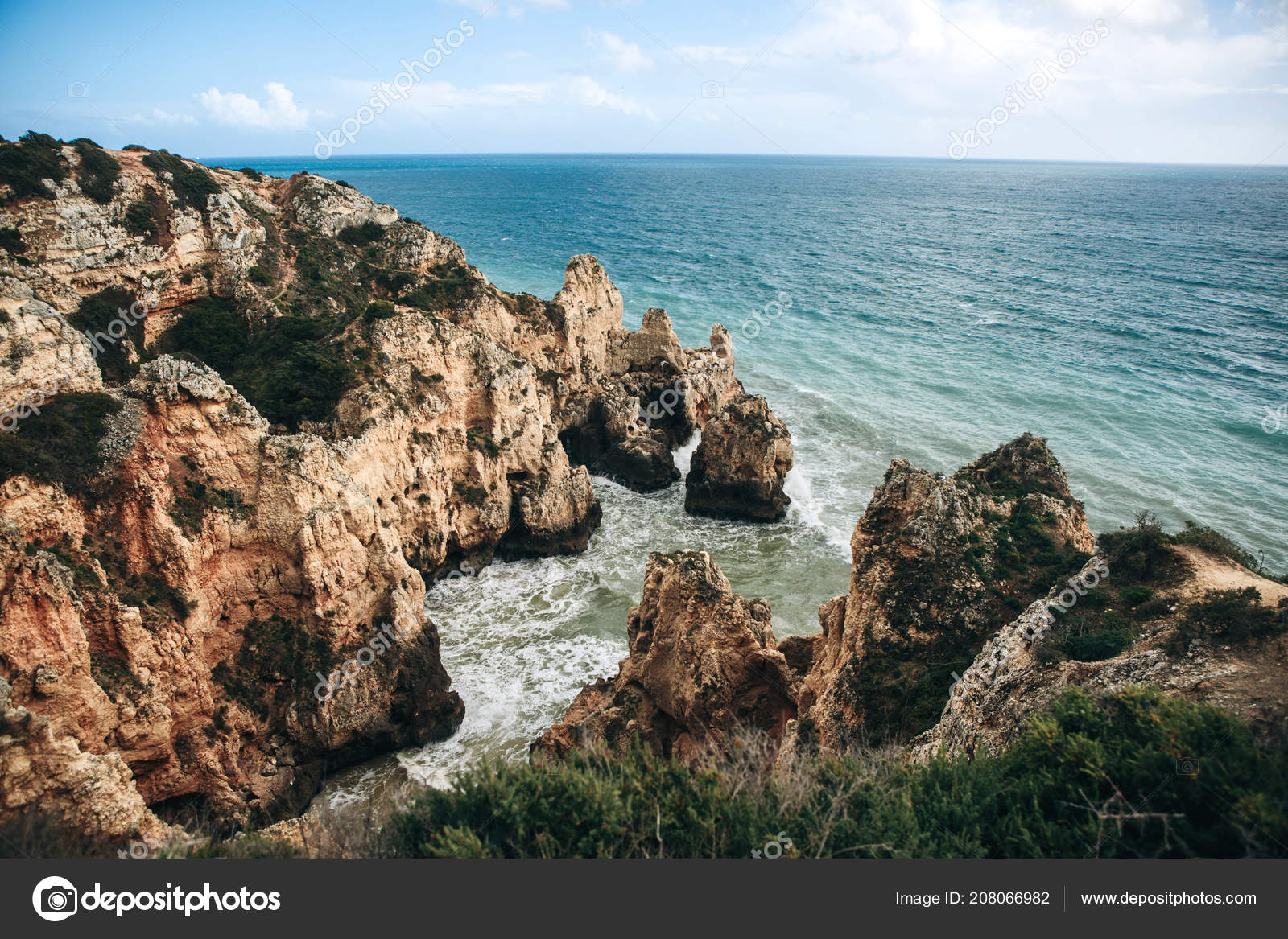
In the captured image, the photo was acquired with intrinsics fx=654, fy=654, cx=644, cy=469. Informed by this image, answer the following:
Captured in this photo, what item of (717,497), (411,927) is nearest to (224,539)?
(411,927)

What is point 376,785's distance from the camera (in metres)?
18.3

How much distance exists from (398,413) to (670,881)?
66.4 feet

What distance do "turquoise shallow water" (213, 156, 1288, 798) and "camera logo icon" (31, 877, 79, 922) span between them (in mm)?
10124

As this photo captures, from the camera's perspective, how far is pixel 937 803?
10.4m

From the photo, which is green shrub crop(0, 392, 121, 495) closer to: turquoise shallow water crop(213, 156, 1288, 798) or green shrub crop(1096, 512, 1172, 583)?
turquoise shallow water crop(213, 156, 1288, 798)

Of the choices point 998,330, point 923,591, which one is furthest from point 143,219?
point 998,330

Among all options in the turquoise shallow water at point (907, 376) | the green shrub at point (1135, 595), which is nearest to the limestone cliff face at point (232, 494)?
the turquoise shallow water at point (907, 376)

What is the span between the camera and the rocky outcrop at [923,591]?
14750 millimetres

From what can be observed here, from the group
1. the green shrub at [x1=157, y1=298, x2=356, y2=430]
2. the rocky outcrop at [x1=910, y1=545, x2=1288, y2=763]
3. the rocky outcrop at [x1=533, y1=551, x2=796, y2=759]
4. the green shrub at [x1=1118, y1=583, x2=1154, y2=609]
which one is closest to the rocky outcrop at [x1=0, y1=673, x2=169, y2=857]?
the rocky outcrop at [x1=533, y1=551, x2=796, y2=759]

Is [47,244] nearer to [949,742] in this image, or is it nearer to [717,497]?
[717,497]

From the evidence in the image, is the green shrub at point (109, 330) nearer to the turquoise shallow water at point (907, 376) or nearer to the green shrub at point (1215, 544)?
the turquoise shallow water at point (907, 376)

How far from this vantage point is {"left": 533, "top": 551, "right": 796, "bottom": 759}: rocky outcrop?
1664cm

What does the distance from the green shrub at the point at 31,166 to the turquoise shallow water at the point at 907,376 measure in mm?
23384

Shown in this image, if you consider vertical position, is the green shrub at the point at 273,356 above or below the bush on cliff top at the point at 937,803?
above
